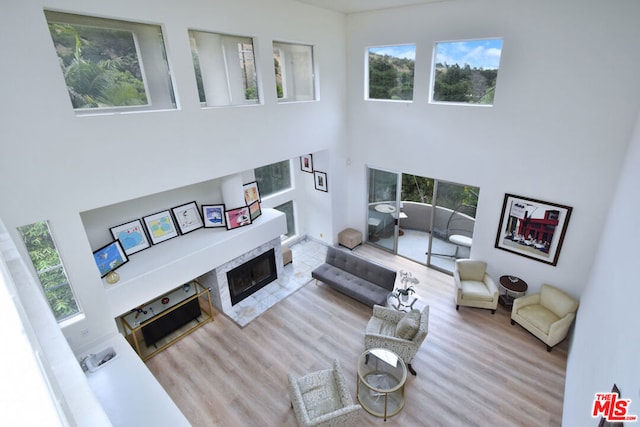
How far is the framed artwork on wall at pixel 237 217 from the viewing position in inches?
254

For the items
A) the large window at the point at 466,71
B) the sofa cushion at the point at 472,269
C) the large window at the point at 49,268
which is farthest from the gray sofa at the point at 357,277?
the large window at the point at 49,268

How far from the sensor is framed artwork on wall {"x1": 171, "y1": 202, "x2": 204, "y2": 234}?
6177 millimetres

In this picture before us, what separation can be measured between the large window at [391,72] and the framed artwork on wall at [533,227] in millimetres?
3072

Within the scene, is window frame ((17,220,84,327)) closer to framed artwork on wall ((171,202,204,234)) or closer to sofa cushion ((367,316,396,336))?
framed artwork on wall ((171,202,204,234))

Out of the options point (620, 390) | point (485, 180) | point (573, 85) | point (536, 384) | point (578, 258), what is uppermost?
point (573, 85)

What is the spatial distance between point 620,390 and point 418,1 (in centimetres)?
638

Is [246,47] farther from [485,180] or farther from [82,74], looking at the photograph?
[485,180]

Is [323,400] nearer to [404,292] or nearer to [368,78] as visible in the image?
[404,292]

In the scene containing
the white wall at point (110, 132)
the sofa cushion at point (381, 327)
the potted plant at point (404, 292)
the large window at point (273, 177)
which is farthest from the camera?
the large window at point (273, 177)

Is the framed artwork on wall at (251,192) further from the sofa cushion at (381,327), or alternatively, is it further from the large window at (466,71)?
the large window at (466,71)

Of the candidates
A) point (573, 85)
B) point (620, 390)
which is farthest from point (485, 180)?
point (620, 390)

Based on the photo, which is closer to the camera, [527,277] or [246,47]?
[246,47]

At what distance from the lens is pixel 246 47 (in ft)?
18.7

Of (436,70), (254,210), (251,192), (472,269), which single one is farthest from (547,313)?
(251,192)
